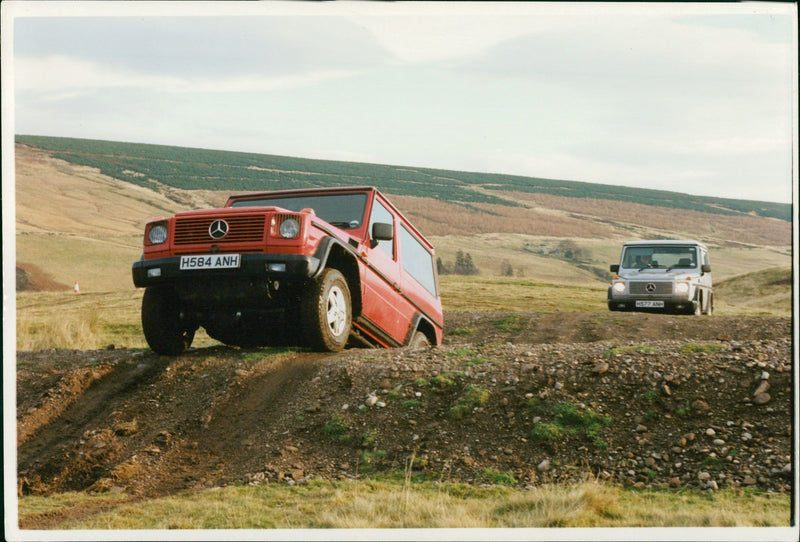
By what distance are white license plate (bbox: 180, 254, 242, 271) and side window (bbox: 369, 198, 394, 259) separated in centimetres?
204

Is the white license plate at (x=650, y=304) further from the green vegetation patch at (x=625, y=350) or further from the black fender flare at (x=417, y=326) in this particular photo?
the green vegetation patch at (x=625, y=350)

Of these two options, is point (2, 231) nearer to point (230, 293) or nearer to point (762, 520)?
point (230, 293)

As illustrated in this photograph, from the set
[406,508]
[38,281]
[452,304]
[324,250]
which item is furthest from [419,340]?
[38,281]

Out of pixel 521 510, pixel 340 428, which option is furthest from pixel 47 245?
pixel 521 510

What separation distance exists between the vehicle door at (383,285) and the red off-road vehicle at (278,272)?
13 mm

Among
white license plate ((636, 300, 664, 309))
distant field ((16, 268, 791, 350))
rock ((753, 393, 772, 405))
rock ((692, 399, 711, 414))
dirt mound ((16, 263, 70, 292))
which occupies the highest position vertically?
rock ((753, 393, 772, 405))

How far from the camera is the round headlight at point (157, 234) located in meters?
7.96

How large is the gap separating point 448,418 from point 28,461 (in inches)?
147

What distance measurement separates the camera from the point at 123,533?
429 centimetres

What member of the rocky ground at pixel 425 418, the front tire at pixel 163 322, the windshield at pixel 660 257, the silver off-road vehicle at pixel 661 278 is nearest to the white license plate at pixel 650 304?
the silver off-road vehicle at pixel 661 278

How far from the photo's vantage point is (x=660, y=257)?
62.5 feet

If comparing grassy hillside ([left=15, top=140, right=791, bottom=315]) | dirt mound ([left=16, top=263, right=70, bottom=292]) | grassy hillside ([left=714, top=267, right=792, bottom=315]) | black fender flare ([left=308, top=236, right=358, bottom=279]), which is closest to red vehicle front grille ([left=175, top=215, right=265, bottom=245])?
black fender flare ([left=308, top=236, right=358, bottom=279])

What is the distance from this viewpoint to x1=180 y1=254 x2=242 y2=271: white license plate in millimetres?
7582

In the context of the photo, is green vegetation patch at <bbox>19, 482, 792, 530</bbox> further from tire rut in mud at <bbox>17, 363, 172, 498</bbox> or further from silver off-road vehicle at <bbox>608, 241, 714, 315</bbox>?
silver off-road vehicle at <bbox>608, 241, 714, 315</bbox>
